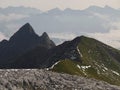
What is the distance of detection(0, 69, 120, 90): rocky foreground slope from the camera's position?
6950cm

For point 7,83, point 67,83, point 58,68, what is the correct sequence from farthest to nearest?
point 58,68 → point 67,83 → point 7,83

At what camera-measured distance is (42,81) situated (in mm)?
72312

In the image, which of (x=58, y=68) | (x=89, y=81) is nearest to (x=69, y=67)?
(x=58, y=68)

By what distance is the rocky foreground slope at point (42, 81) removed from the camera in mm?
69500

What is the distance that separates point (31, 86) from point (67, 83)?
6971 millimetres

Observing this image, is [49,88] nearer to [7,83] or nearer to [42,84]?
[42,84]

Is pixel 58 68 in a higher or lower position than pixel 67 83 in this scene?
lower

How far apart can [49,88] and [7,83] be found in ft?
25.3

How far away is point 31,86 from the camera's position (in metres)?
70.8

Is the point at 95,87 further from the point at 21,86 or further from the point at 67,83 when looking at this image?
the point at 21,86

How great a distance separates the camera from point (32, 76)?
72.5 m

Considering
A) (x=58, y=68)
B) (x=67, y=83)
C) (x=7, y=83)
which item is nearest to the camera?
(x=7, y=83)

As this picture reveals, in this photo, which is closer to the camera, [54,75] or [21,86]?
[21,86]

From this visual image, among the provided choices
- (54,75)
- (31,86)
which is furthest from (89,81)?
(31,86)
